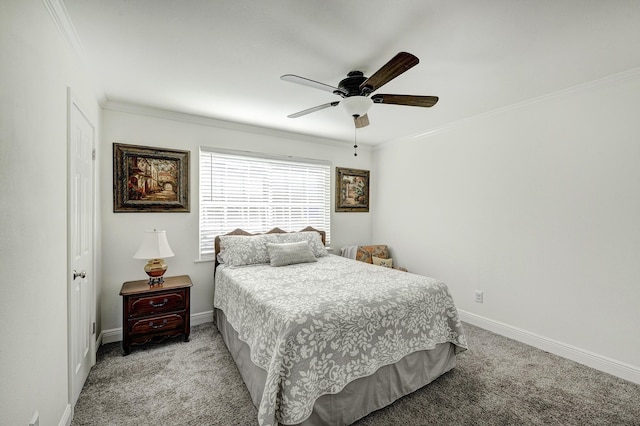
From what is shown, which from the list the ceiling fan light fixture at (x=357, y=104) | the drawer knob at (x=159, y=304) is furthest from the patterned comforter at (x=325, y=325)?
the ceiling fan light fixture at (x=357, y=104)

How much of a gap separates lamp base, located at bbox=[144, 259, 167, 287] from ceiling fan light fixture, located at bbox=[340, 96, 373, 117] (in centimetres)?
244

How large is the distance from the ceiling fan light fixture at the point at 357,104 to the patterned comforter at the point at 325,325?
1.44m

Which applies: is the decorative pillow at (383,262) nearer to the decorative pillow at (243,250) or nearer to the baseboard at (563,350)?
the baseboard at (563,350)

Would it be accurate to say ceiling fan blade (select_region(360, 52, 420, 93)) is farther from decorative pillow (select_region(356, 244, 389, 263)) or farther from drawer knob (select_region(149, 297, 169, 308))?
decorative pillow (select_region(356, 244, 389, 263))

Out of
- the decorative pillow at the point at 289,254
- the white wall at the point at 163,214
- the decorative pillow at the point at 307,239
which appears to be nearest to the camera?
the white wall at the point at 163,214

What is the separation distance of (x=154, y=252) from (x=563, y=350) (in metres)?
4.12

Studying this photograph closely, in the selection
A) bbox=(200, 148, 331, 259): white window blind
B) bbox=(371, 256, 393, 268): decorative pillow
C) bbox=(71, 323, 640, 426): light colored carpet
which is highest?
bbox=(200, 148, 331, 259): white window blind

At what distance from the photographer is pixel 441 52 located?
203cm

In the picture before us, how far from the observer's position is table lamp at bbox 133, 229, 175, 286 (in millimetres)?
2783

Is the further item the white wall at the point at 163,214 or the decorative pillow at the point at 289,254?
the decorative pillow at the point at 289,254

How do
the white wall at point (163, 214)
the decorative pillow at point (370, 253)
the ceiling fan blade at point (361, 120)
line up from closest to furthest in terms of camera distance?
the ceiling fan blade at point (361, 120) < the white wall at point (163, 214) < the decorative pillow at point (370, 253)

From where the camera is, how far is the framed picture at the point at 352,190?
4660 mm

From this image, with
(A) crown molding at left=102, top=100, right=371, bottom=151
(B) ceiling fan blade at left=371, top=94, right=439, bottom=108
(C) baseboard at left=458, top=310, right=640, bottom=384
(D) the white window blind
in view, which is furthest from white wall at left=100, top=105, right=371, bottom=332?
(C) baseboard at left=458, top=310, right=640, bottom=384

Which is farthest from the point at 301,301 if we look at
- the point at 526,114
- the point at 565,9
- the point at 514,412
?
the point at 526,114
